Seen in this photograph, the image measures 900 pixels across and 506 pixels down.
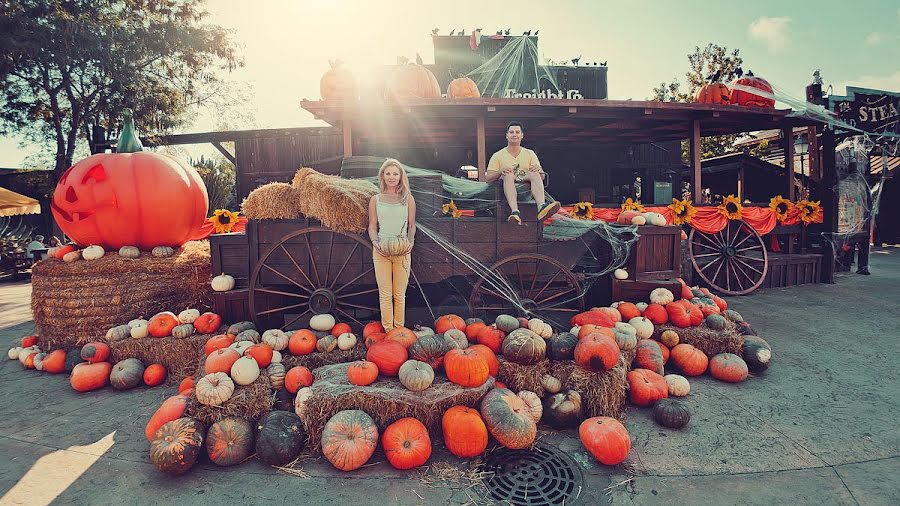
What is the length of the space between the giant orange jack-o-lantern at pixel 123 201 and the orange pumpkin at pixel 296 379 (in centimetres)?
332

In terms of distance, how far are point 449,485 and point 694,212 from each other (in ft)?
22.0

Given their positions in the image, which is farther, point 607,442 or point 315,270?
point 315,270

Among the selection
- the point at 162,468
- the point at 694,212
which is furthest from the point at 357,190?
the point at 694,212

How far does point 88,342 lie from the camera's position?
4.59 metres

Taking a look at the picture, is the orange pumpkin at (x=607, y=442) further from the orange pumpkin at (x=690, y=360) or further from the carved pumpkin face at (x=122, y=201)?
the carved pumpkin face at (x=122, y=201)

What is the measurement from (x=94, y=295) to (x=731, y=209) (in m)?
9.40

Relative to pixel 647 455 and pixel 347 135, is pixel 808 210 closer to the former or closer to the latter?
pixel 647 455

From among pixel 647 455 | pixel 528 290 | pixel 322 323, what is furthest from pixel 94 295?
pixel 647 455

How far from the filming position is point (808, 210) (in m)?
8.50

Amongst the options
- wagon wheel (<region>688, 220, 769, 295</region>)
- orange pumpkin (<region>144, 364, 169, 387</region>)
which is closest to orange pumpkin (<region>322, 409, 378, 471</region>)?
orange pumpkin (<region>144, 364, 169, 387</region>)

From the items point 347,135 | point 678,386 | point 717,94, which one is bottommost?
point 678,386

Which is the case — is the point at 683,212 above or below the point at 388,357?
above

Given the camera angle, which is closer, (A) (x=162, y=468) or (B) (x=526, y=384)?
(A) (x=162, y=468)

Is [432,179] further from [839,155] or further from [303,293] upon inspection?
[839,155]
